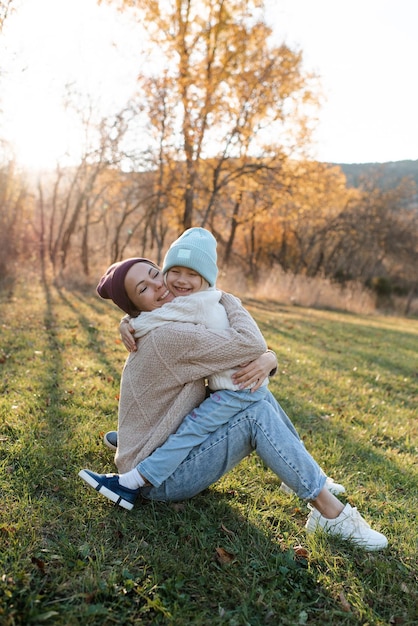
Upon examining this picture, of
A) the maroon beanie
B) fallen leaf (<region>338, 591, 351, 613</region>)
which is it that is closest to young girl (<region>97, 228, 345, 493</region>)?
the maroon beanie

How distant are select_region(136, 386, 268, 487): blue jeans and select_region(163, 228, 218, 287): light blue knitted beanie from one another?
65 cm

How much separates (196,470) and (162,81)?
1450 centimetres

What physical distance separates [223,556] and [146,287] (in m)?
1.39

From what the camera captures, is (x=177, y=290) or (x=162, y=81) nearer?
(x=177, y=290)

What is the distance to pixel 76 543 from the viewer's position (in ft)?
7.22

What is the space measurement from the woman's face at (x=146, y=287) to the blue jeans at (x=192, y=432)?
59 centimetres

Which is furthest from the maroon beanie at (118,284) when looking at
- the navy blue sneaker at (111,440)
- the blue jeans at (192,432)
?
the navy blue sneaker at (111,440)

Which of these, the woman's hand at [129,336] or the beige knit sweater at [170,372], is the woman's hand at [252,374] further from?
the woman's hand at [129,336]

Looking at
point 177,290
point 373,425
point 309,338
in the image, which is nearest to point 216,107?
point 309,338

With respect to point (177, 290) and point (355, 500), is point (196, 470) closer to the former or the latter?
point (177, 290)

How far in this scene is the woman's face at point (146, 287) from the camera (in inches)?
97.1

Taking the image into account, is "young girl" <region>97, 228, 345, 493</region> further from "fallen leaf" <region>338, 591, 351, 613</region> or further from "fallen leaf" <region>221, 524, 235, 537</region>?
"fallen leaf" <region>338, 591, 351, 613</region>

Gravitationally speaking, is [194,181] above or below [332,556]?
above

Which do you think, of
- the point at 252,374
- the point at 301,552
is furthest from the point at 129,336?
the point at 301,552
